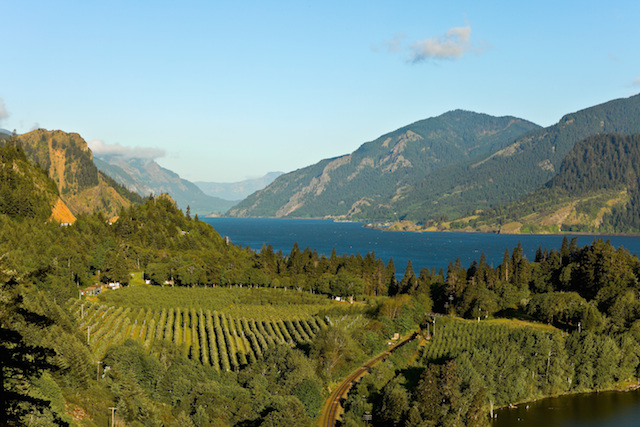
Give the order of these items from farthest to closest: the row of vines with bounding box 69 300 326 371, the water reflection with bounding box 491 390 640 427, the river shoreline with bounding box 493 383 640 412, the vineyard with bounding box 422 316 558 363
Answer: the vineyard with bounding box 422 316 558 363, the row of vines with bounding box 69 300 326 371, the river shoreline with bounding box 493 383 640 412, the water reflection with bounding box 491 390 640 427

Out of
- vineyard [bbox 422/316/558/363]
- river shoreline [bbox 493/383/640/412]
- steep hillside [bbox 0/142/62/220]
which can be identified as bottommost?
river shoreline [bbox 493/383/640/412]

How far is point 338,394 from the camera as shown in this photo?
71188 mm

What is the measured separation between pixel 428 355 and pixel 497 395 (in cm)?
1219

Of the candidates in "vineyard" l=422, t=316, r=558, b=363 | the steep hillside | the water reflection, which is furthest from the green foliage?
the water reflection

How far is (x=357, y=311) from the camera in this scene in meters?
110

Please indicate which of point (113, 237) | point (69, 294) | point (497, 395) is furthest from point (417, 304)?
point (113, 237)

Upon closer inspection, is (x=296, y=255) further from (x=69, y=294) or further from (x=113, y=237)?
(x=69, y=294)

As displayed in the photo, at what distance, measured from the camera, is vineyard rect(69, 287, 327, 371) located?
76.2 metres

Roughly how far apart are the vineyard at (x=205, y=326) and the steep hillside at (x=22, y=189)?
55.7 meters

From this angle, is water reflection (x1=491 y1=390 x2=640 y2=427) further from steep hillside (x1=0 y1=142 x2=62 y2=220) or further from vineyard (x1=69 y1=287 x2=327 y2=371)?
steep hillside (x1=0 y1=142 x2=62 y2=220)

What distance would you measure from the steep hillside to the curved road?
10626cm

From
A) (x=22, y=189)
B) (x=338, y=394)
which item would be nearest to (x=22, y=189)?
(x=22, y=189)

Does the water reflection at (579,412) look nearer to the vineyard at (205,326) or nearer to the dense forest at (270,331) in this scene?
the dense forest at (270,331)

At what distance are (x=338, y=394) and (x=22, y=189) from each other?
4692 inches
